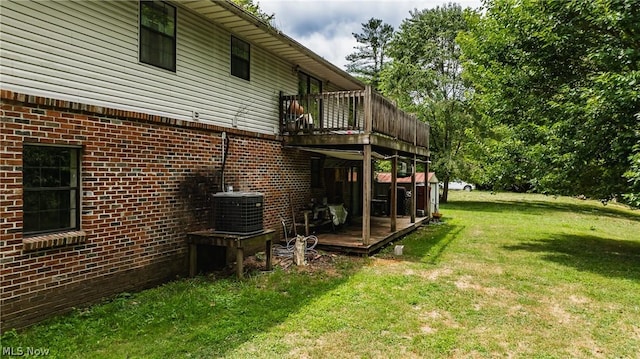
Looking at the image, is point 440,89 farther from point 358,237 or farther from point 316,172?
point 358,237

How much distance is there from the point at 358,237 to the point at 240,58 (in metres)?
5.42

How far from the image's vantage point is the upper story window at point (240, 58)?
8.28 meters

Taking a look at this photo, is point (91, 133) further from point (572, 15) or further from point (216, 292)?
point (572, 15)

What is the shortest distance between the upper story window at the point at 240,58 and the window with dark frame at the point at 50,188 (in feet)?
13.3

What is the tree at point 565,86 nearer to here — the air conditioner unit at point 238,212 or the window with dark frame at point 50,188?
the air conditioner unit at point 238,212

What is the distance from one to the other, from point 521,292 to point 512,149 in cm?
559

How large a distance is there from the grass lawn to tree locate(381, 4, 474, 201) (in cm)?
1502

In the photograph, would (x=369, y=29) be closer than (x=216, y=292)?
No

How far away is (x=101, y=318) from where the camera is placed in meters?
4.89

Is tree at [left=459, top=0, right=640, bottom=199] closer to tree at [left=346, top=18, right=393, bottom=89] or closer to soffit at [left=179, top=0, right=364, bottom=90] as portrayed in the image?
soffit at [left=179, top=0, right=364, bottom=90]

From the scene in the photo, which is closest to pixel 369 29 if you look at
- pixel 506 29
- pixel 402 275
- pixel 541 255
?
pixel 506 29

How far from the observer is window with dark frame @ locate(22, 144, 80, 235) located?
15.5 feet

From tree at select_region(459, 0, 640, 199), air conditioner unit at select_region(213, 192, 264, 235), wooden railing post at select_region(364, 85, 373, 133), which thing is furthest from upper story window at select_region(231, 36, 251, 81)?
tree at select_region(459, 0, 640, 199)

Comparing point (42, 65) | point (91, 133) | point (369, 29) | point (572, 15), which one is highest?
point (369, 29)
